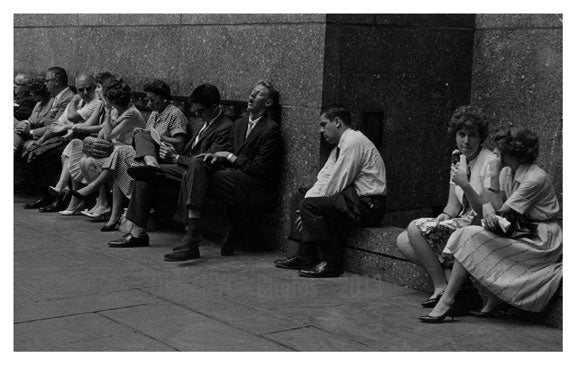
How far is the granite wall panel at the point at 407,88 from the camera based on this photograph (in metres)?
8.37

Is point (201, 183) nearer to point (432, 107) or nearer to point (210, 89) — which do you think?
point (210, 89)

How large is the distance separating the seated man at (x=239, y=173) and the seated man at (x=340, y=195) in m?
0.67

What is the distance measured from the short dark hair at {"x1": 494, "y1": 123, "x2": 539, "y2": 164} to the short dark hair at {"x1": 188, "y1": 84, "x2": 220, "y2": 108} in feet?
10.6

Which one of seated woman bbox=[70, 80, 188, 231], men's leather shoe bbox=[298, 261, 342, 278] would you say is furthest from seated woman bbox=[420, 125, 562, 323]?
seated woman bbox=[70, 80, 188, 231]

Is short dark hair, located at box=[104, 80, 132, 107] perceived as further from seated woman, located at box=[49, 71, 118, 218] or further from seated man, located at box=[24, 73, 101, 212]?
seated man, located at box=[24, 73, 101, 212]

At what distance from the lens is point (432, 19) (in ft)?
29.0

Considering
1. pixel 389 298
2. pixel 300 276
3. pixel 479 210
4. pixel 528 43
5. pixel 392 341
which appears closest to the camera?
pixel 392 341

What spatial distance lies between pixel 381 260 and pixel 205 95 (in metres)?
2.30

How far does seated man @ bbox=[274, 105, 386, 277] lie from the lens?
769cm

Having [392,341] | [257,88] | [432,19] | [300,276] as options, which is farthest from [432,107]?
[392,341]

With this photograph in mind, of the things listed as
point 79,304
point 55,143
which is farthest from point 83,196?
point 79,304

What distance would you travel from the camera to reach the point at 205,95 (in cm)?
884

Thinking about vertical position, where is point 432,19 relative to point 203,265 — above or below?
above

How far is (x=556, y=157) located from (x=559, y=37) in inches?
38.6
